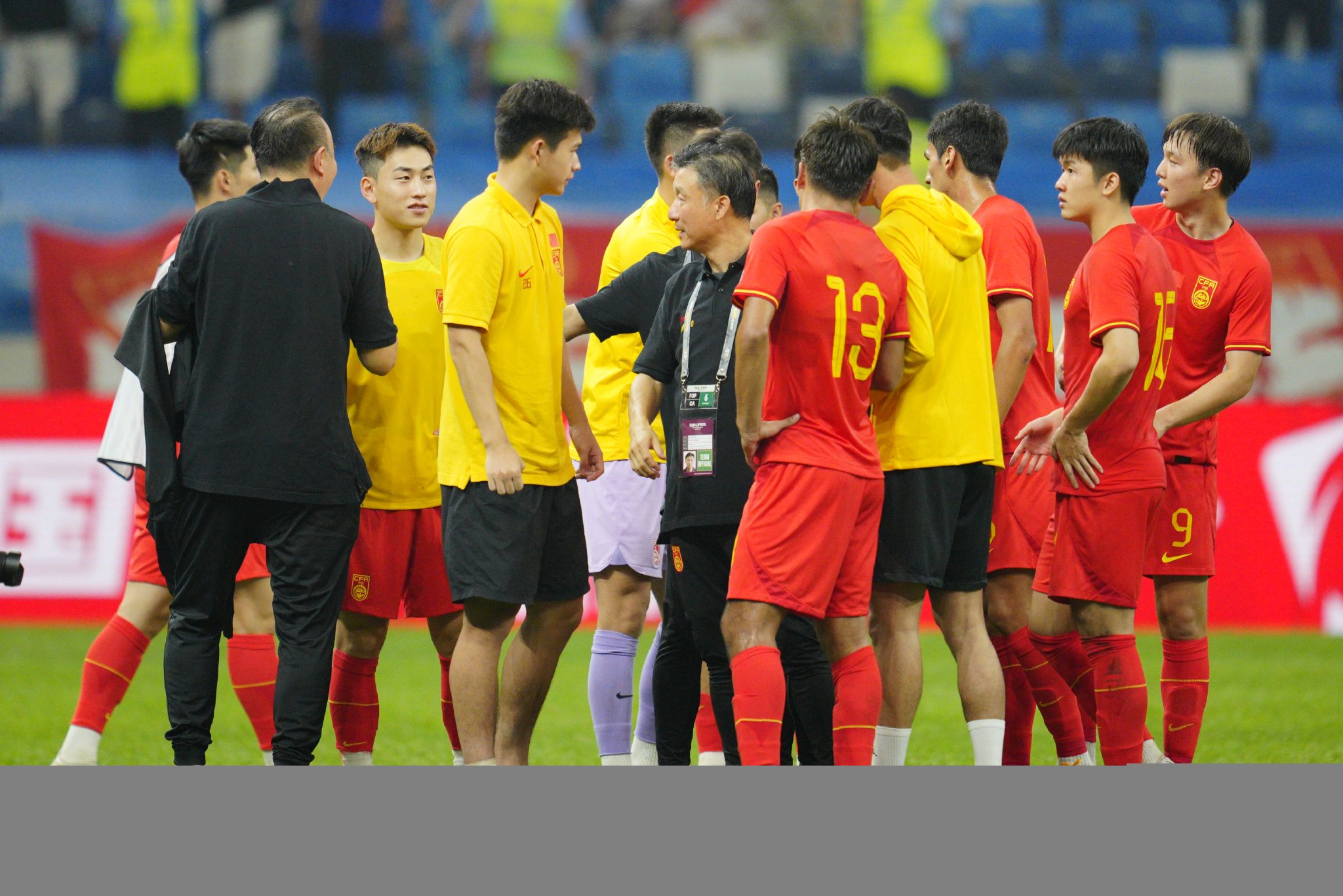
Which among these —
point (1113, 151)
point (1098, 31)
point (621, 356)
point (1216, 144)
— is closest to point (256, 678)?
point (621, 356)

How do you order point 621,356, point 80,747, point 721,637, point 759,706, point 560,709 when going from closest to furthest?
1. point 759,706
2. point 721,637
3. point 80,747
4. point 621,356
5. point 560,709

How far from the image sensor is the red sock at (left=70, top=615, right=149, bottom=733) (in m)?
4.85

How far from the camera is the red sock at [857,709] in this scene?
3.77m

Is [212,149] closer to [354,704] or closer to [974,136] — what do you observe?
[354,704]

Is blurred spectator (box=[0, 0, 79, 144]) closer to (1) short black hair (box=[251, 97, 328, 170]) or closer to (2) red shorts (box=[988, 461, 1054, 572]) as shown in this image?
(1) short black hair (box=[251, 97, 328, 170])

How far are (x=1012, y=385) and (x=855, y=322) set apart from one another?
0.91 metres

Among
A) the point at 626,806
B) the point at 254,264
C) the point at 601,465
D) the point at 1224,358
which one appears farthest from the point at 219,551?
the point at 1224,358

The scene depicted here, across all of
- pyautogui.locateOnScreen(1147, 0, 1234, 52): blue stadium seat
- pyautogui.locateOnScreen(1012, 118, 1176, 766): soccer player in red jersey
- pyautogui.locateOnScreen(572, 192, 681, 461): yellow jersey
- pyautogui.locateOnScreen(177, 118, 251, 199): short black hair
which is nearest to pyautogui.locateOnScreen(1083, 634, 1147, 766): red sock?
pyautogui.locateOnScreen(1012, 118, 1176, 766): soccer player in red jersey

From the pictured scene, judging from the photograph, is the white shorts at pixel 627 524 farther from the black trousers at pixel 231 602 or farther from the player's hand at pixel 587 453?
the black trousers at pixel 231 602

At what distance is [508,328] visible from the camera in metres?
4.08

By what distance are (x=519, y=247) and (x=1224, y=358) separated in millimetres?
2324

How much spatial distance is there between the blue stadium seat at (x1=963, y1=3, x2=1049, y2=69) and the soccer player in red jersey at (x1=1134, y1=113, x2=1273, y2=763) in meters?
10.6

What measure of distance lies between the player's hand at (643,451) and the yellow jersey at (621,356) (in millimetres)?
565

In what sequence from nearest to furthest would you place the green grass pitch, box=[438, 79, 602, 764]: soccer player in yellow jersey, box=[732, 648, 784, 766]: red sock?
1. box=[732, 648, 784, 766]: red sock
2. box=[438, 79, 602, 764]: soccer player in yellow jersey
3. the green grass pitch
